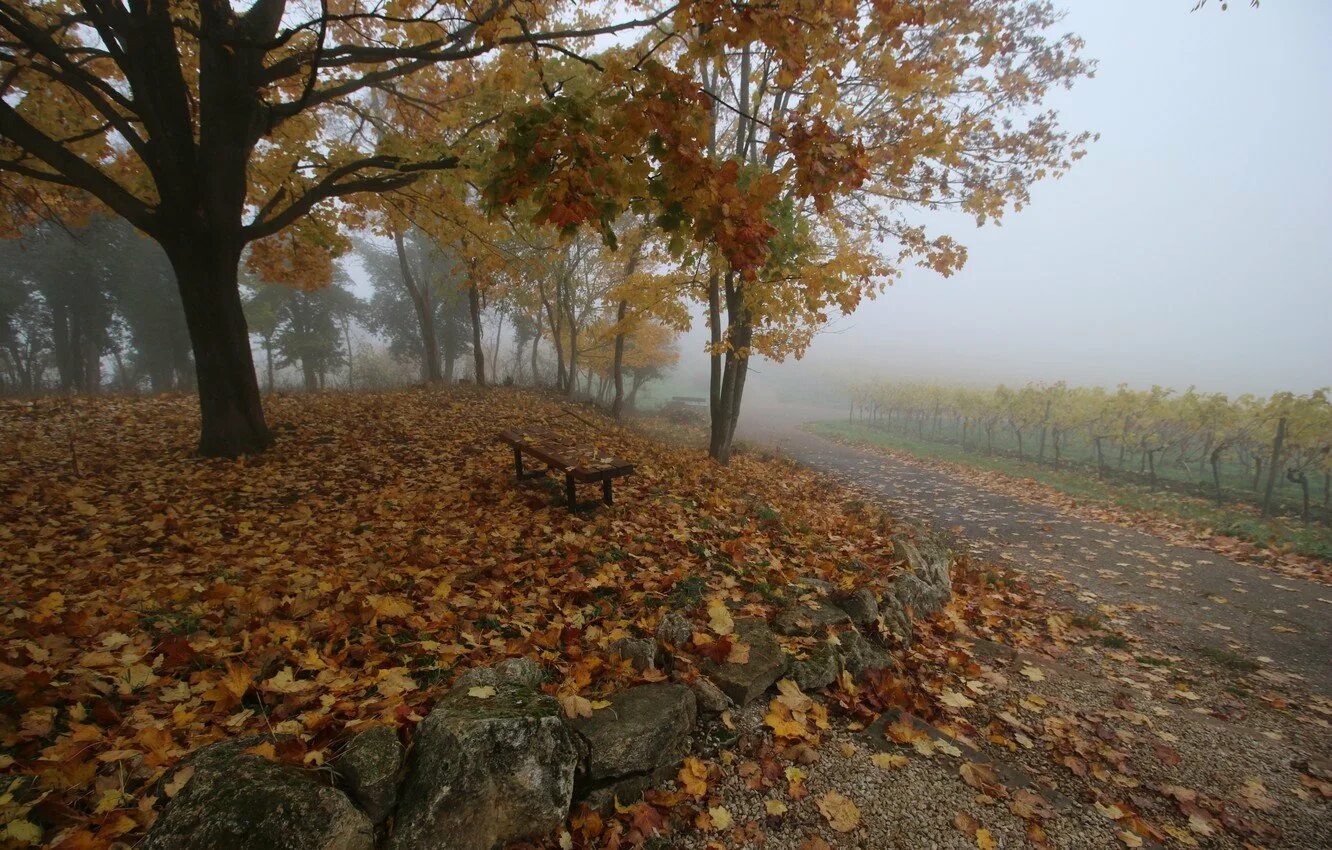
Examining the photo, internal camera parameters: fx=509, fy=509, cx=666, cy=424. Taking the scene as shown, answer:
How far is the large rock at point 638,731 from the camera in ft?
7.55

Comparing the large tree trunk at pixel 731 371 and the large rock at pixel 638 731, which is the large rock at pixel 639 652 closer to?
the large rock at pixel 638 731

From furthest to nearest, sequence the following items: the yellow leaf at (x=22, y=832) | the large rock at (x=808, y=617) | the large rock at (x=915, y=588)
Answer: the large rock at (x=915, y=588) < the large rock at (x=808, y=617) < the yellow leaf at (x=22, y=832)

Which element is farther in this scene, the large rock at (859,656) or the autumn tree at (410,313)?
the autumn tree at (410,313)

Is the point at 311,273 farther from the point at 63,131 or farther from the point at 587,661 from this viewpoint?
the point at 587,661

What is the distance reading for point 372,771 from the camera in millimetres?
1937

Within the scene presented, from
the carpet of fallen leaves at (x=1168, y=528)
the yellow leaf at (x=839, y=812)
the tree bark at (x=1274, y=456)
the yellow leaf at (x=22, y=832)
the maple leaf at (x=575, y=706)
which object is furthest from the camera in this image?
the tree bark at (x=1274, y=456)

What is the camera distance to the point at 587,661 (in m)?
2.85

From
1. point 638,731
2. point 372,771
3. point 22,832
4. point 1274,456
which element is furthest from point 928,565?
point 1274,456

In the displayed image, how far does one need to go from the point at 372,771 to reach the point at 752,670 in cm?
194

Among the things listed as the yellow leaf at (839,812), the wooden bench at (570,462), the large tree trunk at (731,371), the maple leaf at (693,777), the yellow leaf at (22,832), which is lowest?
the yellow leaf at (839,812)

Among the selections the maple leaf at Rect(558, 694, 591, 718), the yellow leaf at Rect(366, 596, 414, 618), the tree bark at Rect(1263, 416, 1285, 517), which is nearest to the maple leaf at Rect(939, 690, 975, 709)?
the maple leaf at Rect(558, 694, 591, 718)

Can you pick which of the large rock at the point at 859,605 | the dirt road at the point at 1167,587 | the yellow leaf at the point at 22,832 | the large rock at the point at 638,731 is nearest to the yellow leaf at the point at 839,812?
the large rock at the point at 638,731

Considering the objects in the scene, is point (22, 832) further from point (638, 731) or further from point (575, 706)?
point (638, 731)

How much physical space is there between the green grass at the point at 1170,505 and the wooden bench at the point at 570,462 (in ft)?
38.3
